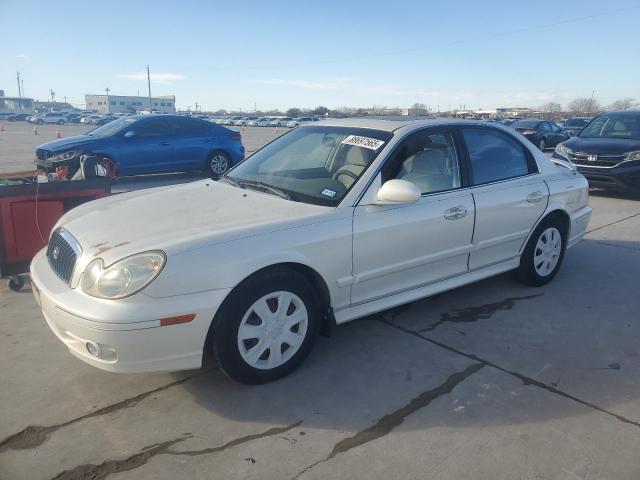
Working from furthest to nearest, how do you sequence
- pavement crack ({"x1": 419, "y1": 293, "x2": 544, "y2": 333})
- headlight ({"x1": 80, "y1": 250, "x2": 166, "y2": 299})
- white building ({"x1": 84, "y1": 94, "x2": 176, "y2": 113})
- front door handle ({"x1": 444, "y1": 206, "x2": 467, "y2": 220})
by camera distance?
white building ({"x1": 84, "y1": 94, "x2": 176, "y2": 113})
pavement crack ({"x1": 419, "y1": 293, "x2": 544, "y2": 333})
front door handle ({"x1": 444, "y1": 206, "x2": 467, "y2": 220})
headlight ({"x1": 80, "y1": 250, "x2": 166, "y2": 299})

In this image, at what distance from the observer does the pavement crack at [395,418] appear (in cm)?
251

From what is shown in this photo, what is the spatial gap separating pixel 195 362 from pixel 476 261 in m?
2.42

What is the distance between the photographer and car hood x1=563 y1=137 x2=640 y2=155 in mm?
9038

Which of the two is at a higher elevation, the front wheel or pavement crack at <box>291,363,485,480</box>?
the front wheel

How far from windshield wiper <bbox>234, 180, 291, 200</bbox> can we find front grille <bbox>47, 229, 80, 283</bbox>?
4.19ft

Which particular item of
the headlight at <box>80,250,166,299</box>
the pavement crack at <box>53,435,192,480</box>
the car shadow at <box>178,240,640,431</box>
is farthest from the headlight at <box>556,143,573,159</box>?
the pavement crack at <box>53,435,192,480</box>

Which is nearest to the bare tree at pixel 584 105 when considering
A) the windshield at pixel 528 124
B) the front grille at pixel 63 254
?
the windshield at pixel 528 124

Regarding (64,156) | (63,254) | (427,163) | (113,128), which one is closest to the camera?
(63,254)

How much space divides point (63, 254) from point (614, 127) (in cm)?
1043

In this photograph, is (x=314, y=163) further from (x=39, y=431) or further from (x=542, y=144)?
(x=542, y=144)

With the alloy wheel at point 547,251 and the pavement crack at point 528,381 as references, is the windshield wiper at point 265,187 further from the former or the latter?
the alloy wheel at point 547,251

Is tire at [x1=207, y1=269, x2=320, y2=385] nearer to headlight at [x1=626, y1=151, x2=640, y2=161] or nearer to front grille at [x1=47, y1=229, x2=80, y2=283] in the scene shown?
front grille at [x1=47, y1=229, x2=80, y2=283]

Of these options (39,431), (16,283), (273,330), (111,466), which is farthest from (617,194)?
(39,431)

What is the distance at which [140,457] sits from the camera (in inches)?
96.1
